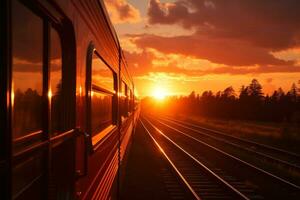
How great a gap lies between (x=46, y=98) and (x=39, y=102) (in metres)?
0.05

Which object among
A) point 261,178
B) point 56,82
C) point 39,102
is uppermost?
point 56,82

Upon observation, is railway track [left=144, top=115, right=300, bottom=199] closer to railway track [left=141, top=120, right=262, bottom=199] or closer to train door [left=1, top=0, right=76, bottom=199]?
railway track [left=141, top=120, right=262, bottom=199]

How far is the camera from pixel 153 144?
2144cm

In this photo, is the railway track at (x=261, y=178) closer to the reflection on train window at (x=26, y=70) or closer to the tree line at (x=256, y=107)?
the reflection on train window at (x=26, y=70)

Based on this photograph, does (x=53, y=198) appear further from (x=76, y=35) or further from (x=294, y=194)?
(x=294, y=194)

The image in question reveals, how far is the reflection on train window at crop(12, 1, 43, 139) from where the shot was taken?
2.04 metres

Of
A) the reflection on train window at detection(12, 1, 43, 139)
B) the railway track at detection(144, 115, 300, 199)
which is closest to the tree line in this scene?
the railway track at detection(144, 115, 300, 199)

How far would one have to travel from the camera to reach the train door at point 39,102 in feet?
6.56

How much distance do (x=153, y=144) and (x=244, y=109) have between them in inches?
2876

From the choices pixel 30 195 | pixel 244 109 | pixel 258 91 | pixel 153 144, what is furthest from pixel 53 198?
pixel 258 91

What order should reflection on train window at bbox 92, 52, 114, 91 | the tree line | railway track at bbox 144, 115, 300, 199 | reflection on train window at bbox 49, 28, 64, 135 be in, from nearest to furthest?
reflection on train window at bbox 49, 28, 64, 135 < reflection on train window at bbox 92, 52, 114, 91 < railway track at bbox 144, 115, 300, 199 < the tree line

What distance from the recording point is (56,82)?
2.84 m

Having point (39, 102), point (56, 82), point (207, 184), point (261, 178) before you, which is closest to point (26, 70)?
point (39, 102)

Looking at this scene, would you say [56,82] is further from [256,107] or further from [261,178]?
[256,107]
